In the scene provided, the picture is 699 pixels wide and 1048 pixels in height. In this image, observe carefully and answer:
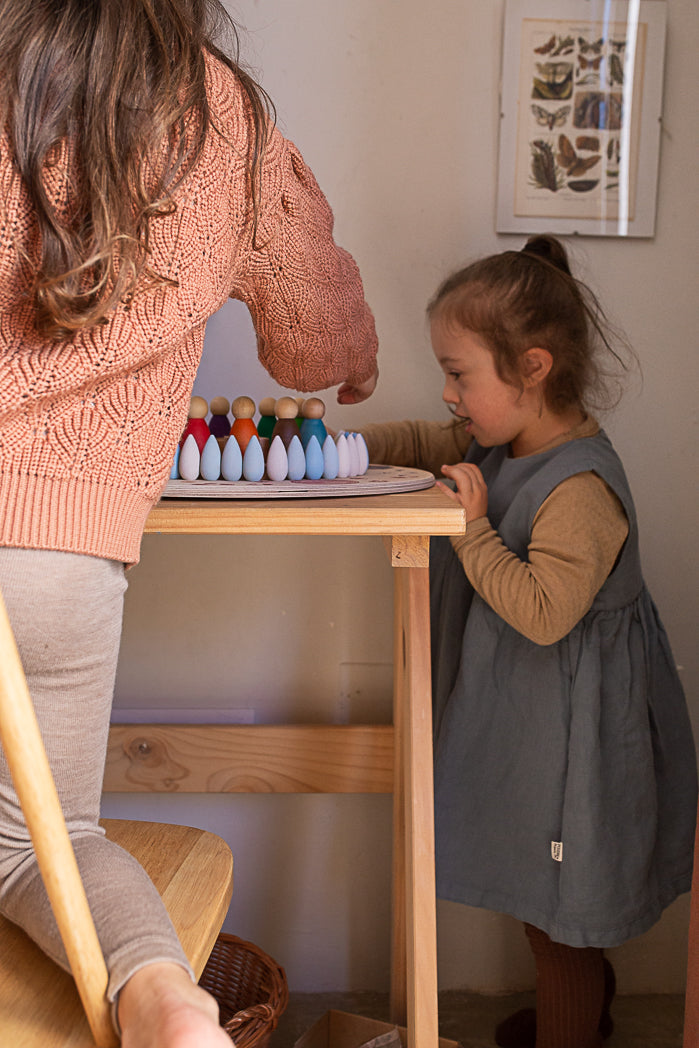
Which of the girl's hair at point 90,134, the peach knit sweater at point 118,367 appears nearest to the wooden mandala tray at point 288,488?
the peach knit sweater at point 118,367

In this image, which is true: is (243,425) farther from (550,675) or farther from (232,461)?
(550,675)

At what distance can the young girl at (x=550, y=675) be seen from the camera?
1034 mm

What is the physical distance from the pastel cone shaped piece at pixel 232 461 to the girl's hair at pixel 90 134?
0.30 m

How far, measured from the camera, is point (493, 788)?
1113 millimetres

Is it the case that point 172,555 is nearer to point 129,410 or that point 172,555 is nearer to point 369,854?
point 369,854

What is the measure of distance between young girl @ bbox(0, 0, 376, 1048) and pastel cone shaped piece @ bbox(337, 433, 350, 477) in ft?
0.92

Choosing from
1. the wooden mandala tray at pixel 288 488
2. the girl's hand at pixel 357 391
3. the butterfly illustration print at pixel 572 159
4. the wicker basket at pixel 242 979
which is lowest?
the wicker basket at pixel 242 979

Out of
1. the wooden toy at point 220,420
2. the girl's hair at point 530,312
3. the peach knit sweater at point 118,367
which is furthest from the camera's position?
the girl's hair at point 530,312

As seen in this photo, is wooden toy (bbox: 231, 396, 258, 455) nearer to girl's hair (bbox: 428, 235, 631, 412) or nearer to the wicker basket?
girl's hair (bbox: 428, 235, 631, 412)

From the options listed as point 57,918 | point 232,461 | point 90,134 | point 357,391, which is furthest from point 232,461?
point 57,918

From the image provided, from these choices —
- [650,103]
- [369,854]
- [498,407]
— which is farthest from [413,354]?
[369,854]

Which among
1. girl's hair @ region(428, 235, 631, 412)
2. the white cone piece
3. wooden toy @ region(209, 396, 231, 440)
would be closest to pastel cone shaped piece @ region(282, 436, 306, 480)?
the white cone piece

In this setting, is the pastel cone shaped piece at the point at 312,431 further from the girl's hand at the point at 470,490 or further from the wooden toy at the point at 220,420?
the girl's hand at the point at 470,490

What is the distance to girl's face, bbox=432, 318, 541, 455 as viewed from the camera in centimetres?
111
